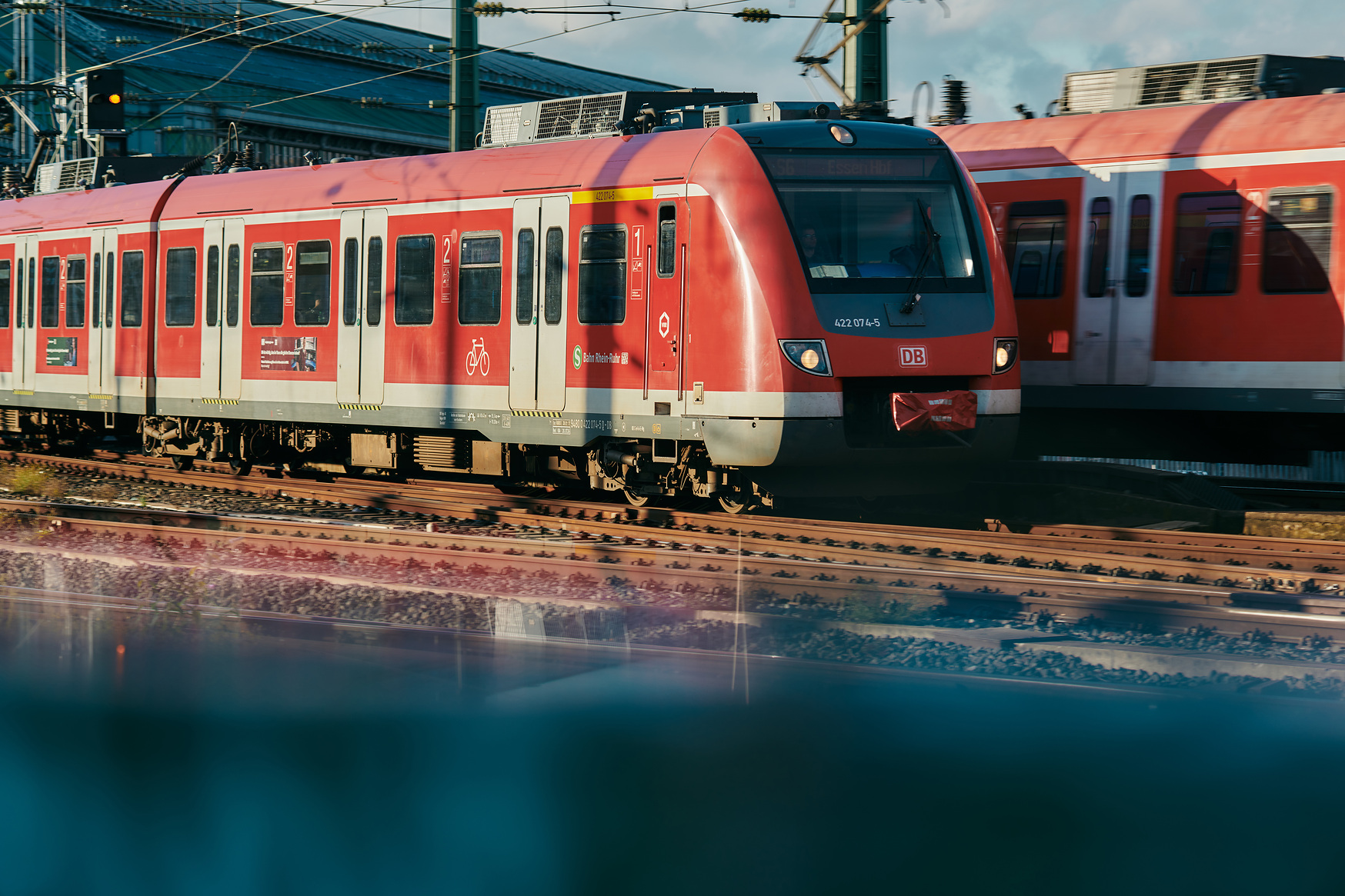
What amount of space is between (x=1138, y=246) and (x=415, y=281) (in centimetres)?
698

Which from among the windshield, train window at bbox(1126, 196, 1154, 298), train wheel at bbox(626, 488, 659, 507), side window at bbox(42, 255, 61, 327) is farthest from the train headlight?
side window at bbox(42, 255, 61, 327)

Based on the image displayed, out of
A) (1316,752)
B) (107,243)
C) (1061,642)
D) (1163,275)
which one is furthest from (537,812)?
(107,243)

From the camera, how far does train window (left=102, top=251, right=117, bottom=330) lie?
15984mm

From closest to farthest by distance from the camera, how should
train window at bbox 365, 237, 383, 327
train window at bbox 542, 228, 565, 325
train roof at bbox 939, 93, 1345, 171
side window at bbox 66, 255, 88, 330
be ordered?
train roof at bbox 939, 93, 1345, 171 → train window at bbox 542, 228, 565, 325 → train window at bbox 365, 237, 383, 327 → side window at bbox 66, 255, 88, 330

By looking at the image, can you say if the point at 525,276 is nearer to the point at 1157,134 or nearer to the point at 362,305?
the point at 362,305

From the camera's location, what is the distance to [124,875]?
4055 millimetres

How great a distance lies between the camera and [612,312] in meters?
11.0

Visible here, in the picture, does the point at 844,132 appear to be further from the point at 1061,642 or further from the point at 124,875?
the point at 124,875

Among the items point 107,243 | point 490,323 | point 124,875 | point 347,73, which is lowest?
point 124,875

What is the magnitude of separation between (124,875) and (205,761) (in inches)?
35.5

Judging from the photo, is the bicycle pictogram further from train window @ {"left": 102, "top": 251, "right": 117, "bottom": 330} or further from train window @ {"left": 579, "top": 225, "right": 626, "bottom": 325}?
train window @ {"left": 102, "top": 251, "right": 117, "bottom": 330}

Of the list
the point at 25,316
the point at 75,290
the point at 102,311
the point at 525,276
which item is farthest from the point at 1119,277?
the point at 25,316

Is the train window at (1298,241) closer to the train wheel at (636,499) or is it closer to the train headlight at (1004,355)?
the train headlight at (1004,355)

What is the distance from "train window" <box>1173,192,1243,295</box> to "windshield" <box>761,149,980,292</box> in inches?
101
